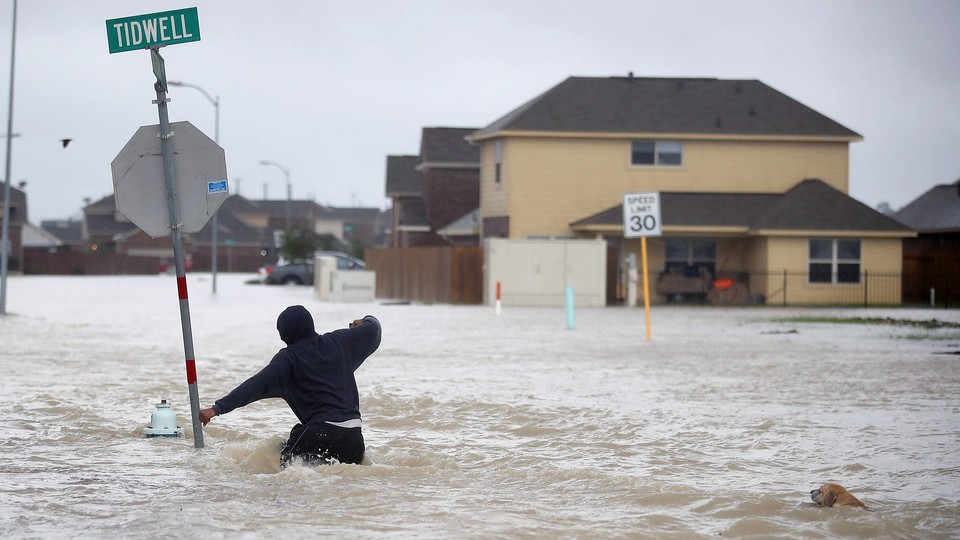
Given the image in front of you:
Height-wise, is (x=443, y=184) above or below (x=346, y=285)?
above

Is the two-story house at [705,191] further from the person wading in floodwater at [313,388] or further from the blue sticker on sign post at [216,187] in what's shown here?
the person wading in floodwater at [313,388]

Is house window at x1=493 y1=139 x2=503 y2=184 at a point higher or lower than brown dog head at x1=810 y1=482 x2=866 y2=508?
higher

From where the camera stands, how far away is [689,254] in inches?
1722

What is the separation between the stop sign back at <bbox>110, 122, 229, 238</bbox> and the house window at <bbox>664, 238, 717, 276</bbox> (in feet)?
112

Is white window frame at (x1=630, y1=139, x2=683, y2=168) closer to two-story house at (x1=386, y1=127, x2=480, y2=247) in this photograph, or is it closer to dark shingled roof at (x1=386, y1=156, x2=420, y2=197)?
two-story house at (x1=386, y1=127, x2=480, y2=247)

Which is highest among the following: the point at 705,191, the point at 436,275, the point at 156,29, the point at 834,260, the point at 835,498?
the point at 705,191

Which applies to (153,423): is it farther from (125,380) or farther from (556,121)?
(556,121)

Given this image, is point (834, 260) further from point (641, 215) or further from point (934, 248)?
point (641, 215)

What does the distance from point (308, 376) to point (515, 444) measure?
3023 mm

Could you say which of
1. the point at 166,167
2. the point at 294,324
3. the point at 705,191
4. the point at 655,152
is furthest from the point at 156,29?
the point at 705,191

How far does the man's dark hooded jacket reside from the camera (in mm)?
9258

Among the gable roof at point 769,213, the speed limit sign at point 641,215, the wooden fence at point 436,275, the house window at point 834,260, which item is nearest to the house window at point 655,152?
the gable roof at point 769,213

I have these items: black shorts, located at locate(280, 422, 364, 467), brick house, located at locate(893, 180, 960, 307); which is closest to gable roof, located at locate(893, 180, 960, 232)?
brick house, located at locate(893, 180, 960, 307)

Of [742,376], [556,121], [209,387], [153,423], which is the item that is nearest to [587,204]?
[556,121]
